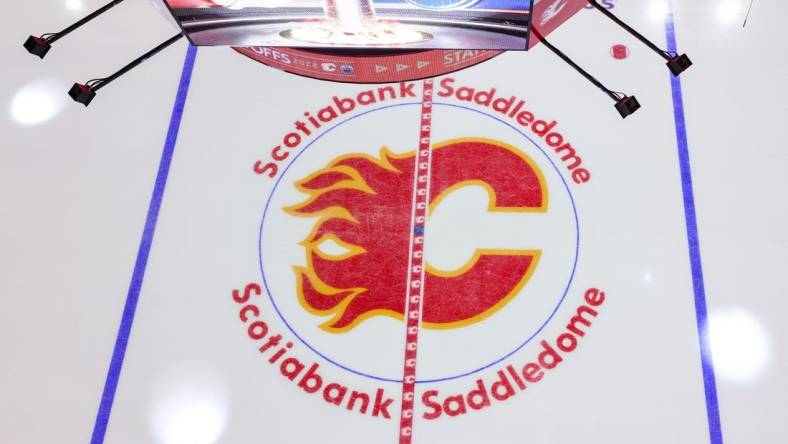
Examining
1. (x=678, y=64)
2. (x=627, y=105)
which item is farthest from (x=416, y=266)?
(x=678, y=64)

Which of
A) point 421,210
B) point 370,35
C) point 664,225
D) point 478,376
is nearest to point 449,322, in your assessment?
point 478,376

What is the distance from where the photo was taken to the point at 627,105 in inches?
157

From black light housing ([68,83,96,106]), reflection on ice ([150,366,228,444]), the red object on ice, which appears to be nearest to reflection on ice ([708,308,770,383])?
the red object on ice

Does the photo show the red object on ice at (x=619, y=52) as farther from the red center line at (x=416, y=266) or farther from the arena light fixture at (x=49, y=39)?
the arena light fixture at (x=49, y=39)

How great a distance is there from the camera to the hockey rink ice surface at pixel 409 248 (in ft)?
11.5

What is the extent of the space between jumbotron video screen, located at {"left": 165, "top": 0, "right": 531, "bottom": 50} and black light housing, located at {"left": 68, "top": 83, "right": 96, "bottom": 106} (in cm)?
134

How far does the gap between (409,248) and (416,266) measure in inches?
4.6

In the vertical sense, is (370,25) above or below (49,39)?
below

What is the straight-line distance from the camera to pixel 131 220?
4.16 m

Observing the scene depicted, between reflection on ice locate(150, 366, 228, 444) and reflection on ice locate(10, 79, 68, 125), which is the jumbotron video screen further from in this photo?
reflection on ice locate(10, 79, 68, 125)

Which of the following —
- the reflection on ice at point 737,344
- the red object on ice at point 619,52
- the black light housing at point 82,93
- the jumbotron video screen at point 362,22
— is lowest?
the reflection on ice at point 737,344

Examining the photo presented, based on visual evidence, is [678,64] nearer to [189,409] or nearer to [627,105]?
[627,105]

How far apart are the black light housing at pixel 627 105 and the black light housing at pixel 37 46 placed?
11.7 feet

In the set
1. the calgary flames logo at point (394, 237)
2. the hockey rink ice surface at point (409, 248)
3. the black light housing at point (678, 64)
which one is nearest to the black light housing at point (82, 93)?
the hockey rink ice surface at point (409, 248)
